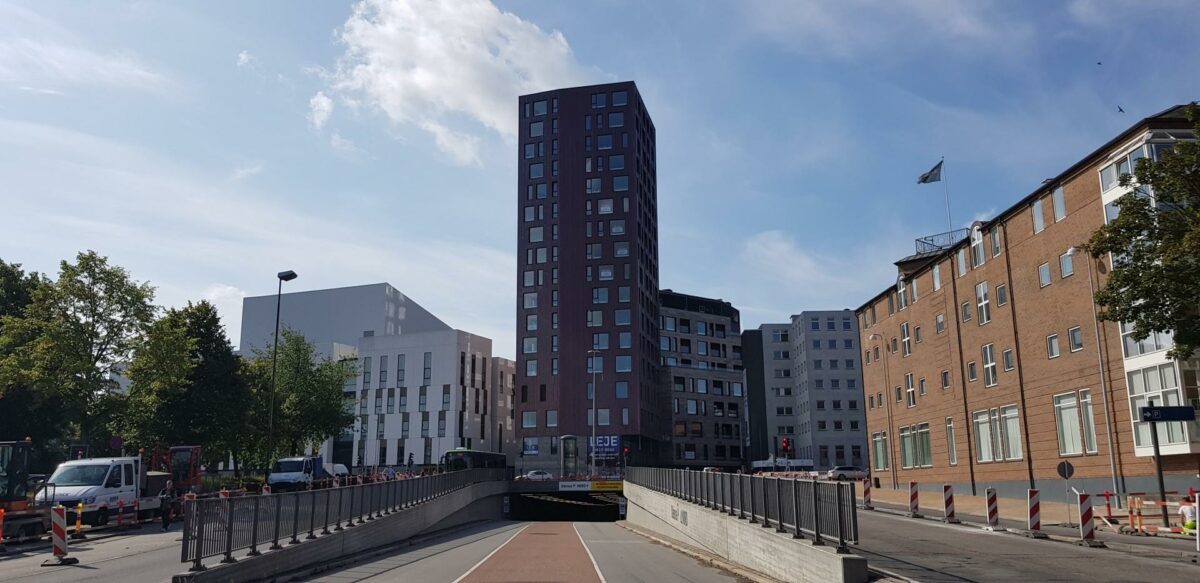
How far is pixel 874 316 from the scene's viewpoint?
204 ft

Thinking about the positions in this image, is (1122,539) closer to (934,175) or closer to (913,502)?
(913,502)

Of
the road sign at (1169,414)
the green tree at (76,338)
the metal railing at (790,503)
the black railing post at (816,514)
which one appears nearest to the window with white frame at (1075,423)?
the road sign at (1169,414)

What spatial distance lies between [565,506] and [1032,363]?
47.0 metres

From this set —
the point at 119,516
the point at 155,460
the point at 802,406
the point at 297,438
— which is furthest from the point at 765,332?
the point at 119,516

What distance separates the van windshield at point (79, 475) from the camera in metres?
30.5

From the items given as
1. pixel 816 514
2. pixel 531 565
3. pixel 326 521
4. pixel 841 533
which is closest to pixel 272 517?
pixel 326 521

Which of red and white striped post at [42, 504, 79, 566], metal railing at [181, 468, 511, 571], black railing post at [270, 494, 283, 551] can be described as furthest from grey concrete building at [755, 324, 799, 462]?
black railing post at [270, 494, 283, 551]

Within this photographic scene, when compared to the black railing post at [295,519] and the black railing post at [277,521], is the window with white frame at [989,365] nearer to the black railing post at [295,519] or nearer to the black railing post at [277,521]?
the black railing post at [295,519]

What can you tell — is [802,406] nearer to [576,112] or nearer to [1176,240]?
[576,112]

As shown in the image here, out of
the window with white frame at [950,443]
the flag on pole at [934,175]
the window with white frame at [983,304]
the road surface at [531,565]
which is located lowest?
the road surface at [531,565]

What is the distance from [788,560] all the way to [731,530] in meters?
5.69

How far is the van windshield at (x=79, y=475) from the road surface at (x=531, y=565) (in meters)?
12.7

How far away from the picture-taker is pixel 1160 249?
70.9 ft

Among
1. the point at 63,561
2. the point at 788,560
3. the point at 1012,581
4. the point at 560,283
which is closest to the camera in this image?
the point at 1012,581
